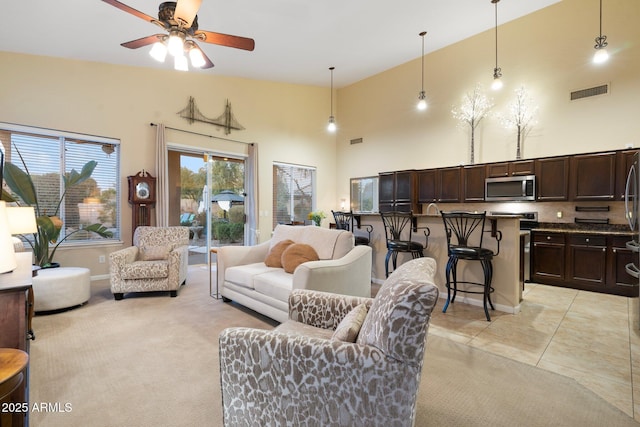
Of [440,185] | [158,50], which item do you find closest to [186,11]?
[158,50]

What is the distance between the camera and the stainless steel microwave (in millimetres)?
4965

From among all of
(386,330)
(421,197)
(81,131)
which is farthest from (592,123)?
(81,131)

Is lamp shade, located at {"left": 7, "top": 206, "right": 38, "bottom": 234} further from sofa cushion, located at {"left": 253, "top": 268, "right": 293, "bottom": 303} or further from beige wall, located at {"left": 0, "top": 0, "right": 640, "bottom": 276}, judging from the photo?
beige wall, located at {"left": 0, "top": 0, "right": 640, "bottom": 276}

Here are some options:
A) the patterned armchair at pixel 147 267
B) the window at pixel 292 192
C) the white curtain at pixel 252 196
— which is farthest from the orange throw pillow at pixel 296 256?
the window at pixel 292 192

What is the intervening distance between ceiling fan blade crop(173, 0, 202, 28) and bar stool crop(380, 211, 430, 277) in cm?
298

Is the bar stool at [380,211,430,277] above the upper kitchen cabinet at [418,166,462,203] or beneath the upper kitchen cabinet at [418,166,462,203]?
beneath

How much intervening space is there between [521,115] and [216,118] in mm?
5834

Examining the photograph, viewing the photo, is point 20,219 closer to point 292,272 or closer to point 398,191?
point 292,272

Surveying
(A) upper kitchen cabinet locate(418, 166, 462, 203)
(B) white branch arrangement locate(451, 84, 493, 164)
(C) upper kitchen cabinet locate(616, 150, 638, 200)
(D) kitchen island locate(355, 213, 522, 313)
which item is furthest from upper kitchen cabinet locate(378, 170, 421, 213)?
(C) upper kitchen cabinet locate(616, 150, 638, 200)

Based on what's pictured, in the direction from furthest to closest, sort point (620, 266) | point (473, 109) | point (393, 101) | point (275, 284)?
point (393, 101), point (473, 109), point (620, 266), point (275, 284)

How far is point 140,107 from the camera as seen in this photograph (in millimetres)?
5055

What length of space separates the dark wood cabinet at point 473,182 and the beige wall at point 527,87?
0.99 ft

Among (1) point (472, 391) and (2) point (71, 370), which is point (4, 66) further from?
(1) point (472, 391)

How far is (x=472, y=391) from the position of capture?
1.88 meters
